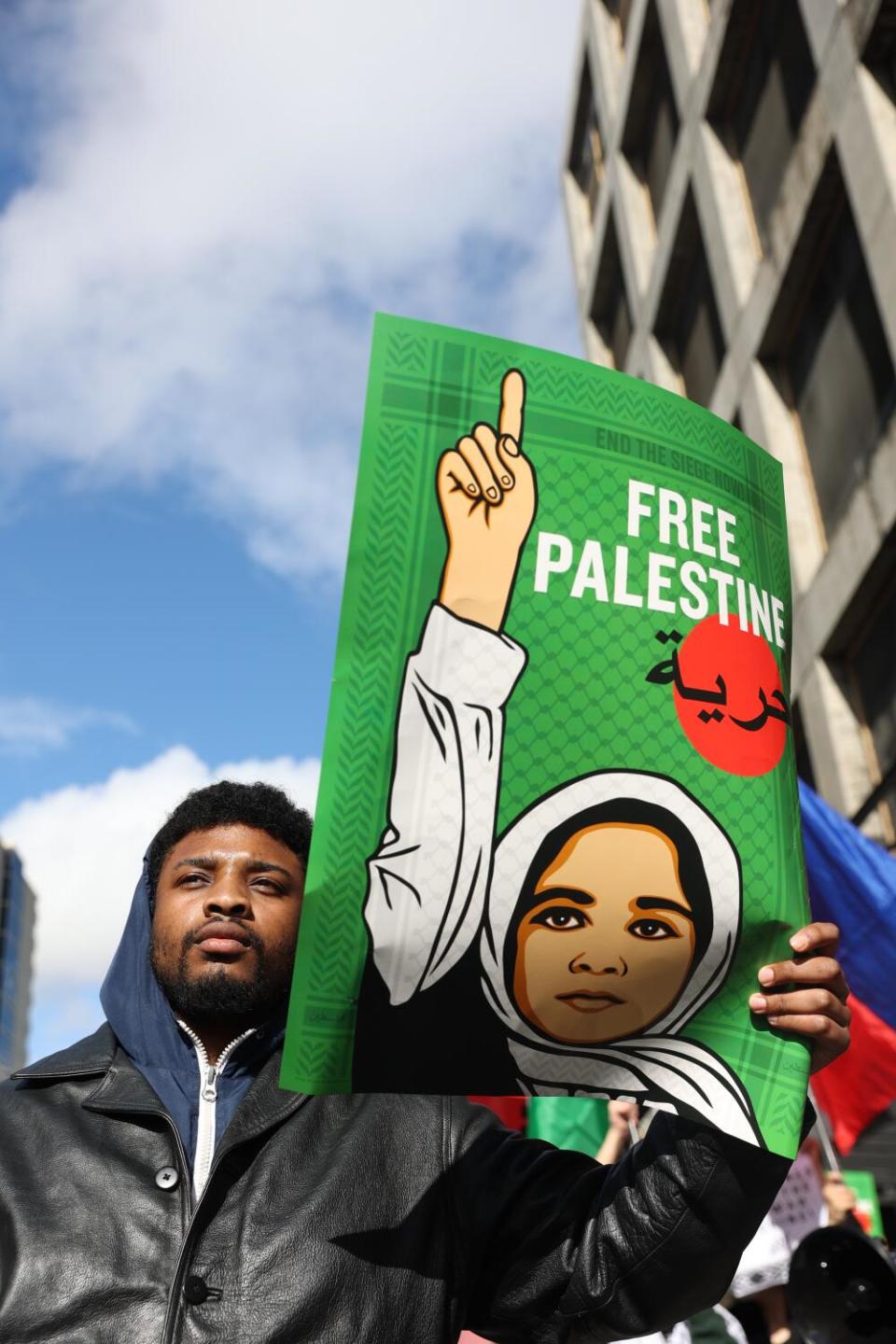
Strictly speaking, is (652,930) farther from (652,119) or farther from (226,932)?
(652,119)

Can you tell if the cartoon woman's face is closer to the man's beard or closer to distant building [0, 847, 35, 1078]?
the man's beard

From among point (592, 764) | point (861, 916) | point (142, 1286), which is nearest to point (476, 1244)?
point (142, 1286)

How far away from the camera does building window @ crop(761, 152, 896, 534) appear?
1216 centimetres

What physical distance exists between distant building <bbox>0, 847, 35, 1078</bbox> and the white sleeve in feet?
383

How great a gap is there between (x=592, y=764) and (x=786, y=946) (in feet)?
1.24

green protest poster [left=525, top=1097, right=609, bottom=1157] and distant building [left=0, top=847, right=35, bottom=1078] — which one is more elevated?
distant building [left=0, top=847, right=35, bottom=1078]

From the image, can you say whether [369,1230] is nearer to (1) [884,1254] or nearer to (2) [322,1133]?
(2) [322,1133]

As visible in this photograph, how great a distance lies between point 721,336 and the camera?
16500mm

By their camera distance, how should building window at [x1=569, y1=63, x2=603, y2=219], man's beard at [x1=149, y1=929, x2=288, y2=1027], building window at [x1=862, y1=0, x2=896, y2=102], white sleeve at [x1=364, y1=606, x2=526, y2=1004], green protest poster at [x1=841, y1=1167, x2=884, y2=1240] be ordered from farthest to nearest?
building window at [x1=569, y1=63, x2=603, y2=219]
building window at [x1=862, y1=0, x2=896, y2=102]
green protest poster at [x1=841, y1=1167, x2=884, y2=1240]
man's beard at [x1=149, y1=929, x2=288, y2=1027]
white sleeve at [x1=364, y1=606, x2=526, y2=1004]

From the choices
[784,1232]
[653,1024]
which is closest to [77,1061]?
[653,1024]

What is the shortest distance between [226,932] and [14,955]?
421 feet

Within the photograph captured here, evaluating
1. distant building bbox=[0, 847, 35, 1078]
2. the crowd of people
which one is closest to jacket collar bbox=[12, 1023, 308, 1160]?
the crowd of people

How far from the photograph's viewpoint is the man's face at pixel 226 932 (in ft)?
7.14

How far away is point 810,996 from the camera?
5.90ft
